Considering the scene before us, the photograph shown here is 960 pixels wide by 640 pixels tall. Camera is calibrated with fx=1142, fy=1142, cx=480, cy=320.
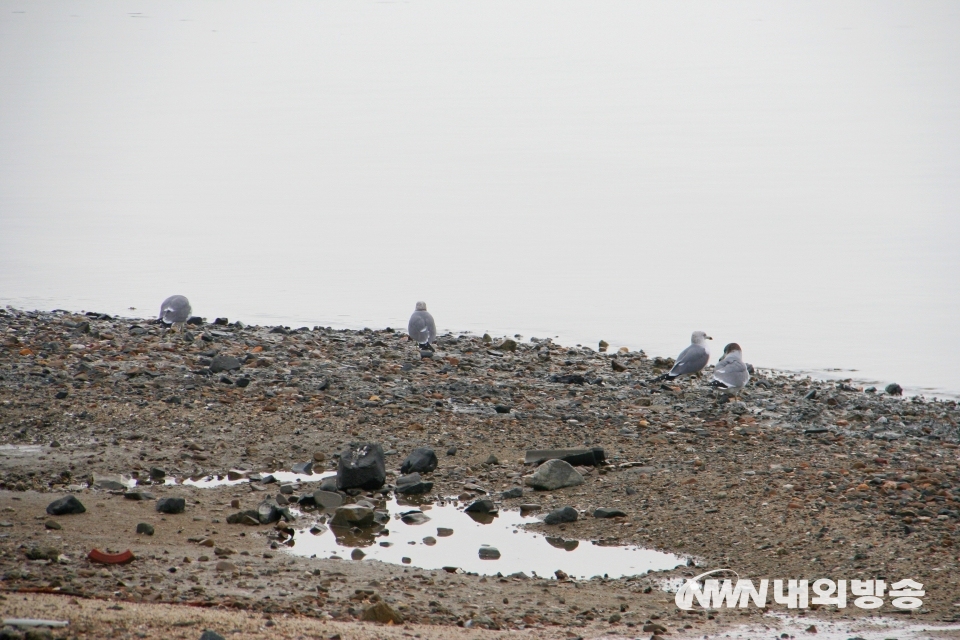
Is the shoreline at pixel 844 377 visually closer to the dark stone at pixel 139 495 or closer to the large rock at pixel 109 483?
the large rock at pixel 109 483

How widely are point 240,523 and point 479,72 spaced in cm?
8701

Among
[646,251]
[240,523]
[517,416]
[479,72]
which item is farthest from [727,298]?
[479,72]

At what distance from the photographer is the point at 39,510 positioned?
7.71m

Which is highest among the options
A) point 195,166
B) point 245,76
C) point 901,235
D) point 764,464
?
point 245,76

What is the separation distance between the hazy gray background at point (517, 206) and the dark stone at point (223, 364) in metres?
5.32

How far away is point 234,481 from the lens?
888cm

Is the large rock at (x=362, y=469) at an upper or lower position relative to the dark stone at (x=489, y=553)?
upper

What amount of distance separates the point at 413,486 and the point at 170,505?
5.94 ft

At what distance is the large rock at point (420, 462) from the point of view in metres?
9.09

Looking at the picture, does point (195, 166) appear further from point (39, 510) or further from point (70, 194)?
point (39, 510)

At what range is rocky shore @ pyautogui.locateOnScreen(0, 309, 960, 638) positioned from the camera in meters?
6.52

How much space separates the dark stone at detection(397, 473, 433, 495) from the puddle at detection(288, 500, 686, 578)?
384 millimetres

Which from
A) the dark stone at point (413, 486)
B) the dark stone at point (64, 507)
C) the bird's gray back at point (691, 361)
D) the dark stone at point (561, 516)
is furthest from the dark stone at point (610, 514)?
the bird's gray back at point (691, 361)

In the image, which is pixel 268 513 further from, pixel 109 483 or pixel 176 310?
pixel 176 310
